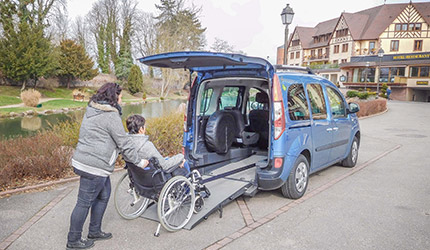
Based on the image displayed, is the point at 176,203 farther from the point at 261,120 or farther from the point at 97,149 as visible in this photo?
the point at 261,120

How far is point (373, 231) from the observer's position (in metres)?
4.08

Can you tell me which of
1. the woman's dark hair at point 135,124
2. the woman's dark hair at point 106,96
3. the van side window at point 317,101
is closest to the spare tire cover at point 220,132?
the van side window at point 317,101

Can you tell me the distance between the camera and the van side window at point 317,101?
18.4 ft

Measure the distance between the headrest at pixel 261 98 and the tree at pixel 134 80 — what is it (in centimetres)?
4241

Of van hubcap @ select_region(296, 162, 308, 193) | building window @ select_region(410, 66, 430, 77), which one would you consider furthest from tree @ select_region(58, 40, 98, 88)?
building window @ select_region(410, 66, 430, 77)

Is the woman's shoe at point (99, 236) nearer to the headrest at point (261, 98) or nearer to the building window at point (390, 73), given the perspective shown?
the headrest at point (261, 98)

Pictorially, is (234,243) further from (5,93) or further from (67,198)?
(5,93)

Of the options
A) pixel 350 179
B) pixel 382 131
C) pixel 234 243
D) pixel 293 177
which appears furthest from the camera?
pixel 382 131

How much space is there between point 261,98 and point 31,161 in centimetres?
463

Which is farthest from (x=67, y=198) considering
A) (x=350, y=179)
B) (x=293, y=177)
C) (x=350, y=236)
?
(x=350, y=179)

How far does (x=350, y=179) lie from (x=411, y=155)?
369 centimetres

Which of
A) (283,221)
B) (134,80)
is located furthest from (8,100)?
(283,221)

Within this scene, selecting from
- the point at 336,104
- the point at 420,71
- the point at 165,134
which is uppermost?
the point at 420,71

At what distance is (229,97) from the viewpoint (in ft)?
20.8
